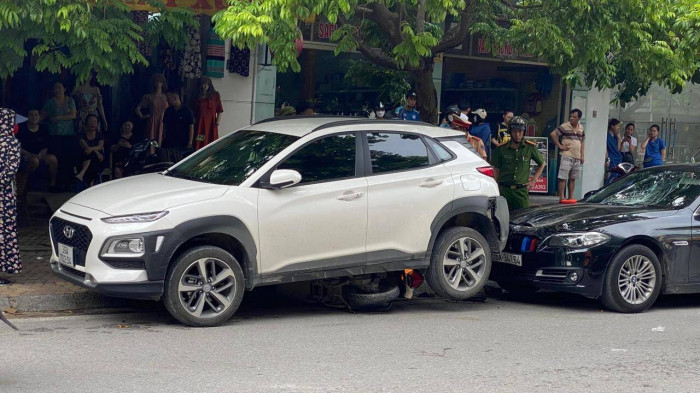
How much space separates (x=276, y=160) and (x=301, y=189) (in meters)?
0.35

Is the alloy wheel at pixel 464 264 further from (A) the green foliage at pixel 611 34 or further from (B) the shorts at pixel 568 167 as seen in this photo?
(B) the shorts at pixel 568 167

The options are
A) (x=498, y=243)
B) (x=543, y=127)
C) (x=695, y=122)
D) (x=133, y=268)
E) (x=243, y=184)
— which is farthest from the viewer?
(x=695, y=122)

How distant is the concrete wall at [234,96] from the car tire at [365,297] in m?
7.00

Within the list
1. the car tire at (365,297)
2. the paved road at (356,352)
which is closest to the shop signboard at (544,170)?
the paved road at (356,352)

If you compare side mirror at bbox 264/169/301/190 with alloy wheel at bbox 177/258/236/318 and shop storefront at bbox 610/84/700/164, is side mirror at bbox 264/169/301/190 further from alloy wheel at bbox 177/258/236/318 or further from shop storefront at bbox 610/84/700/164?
shop storefront at bbox 610/84/700/164

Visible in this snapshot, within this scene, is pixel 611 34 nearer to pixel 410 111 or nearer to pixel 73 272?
pixel 410 111

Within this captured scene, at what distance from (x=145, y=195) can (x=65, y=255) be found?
91 cm

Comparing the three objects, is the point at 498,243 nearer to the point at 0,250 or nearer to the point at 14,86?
the point at 0,250

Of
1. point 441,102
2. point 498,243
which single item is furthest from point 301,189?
point 441,102

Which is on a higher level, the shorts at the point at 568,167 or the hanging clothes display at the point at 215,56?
the hanging clothes display at the point at 215,56

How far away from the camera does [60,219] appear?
8719mm

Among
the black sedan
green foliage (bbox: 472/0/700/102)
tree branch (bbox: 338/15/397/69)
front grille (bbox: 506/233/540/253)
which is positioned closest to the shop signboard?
green foliage (bbox: 472/0/700/102)

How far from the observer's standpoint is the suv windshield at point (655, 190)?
35.3ft

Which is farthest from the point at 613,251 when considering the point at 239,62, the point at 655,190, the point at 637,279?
the point at 239,62
